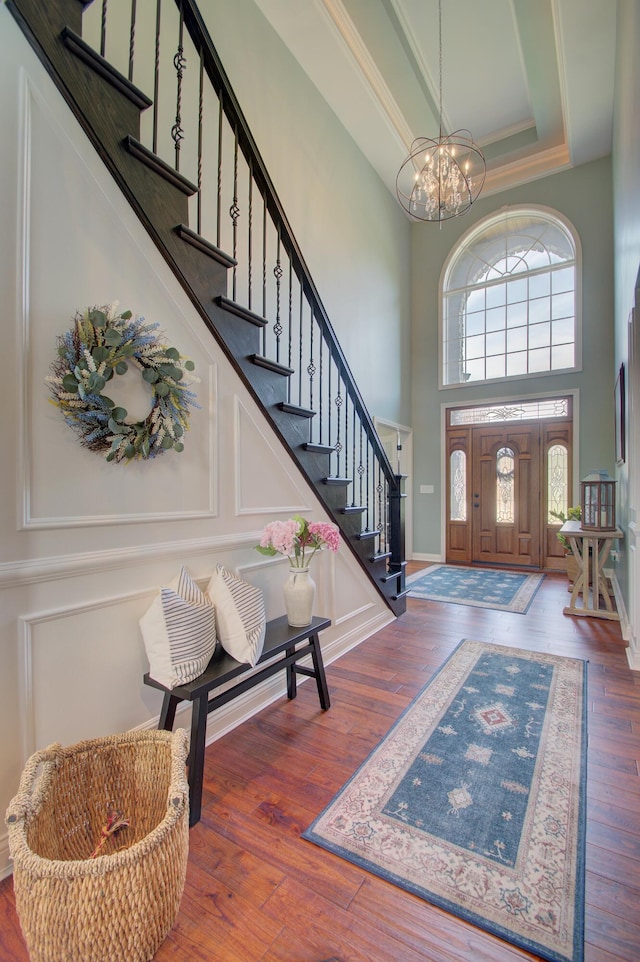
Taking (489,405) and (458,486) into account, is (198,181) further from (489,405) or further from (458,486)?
(458,486)

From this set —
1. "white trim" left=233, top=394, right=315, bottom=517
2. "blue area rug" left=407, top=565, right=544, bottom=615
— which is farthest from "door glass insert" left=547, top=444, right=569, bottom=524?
"white trim" left=233, top=394, right=315, bottom=517

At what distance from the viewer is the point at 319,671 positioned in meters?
2.37

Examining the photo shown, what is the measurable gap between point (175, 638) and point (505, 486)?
5.71m

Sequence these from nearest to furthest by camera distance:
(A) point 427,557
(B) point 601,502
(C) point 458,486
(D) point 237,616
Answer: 1. (D) point 237,616
2. (B) point 601,502
3. (C) point 458,486
4. (A) point 427,557

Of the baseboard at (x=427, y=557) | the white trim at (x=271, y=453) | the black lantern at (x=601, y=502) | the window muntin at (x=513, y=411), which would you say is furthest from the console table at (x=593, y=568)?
the white trim at (x=271, y=453)

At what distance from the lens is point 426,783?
184 centimetres

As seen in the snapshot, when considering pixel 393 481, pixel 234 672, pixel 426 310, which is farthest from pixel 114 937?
pixel 426 310

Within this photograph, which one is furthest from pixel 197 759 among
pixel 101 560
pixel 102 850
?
pixel 101 560

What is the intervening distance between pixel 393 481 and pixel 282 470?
160cm

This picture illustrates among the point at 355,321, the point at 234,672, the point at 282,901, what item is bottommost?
the point at 282,901

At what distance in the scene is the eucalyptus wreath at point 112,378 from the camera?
1.54 metres

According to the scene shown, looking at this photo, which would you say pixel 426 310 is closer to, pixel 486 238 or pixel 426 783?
pixel 486 238

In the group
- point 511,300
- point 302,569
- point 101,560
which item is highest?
point 511,300

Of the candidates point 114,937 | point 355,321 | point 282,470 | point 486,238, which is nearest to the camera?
point 114,937
